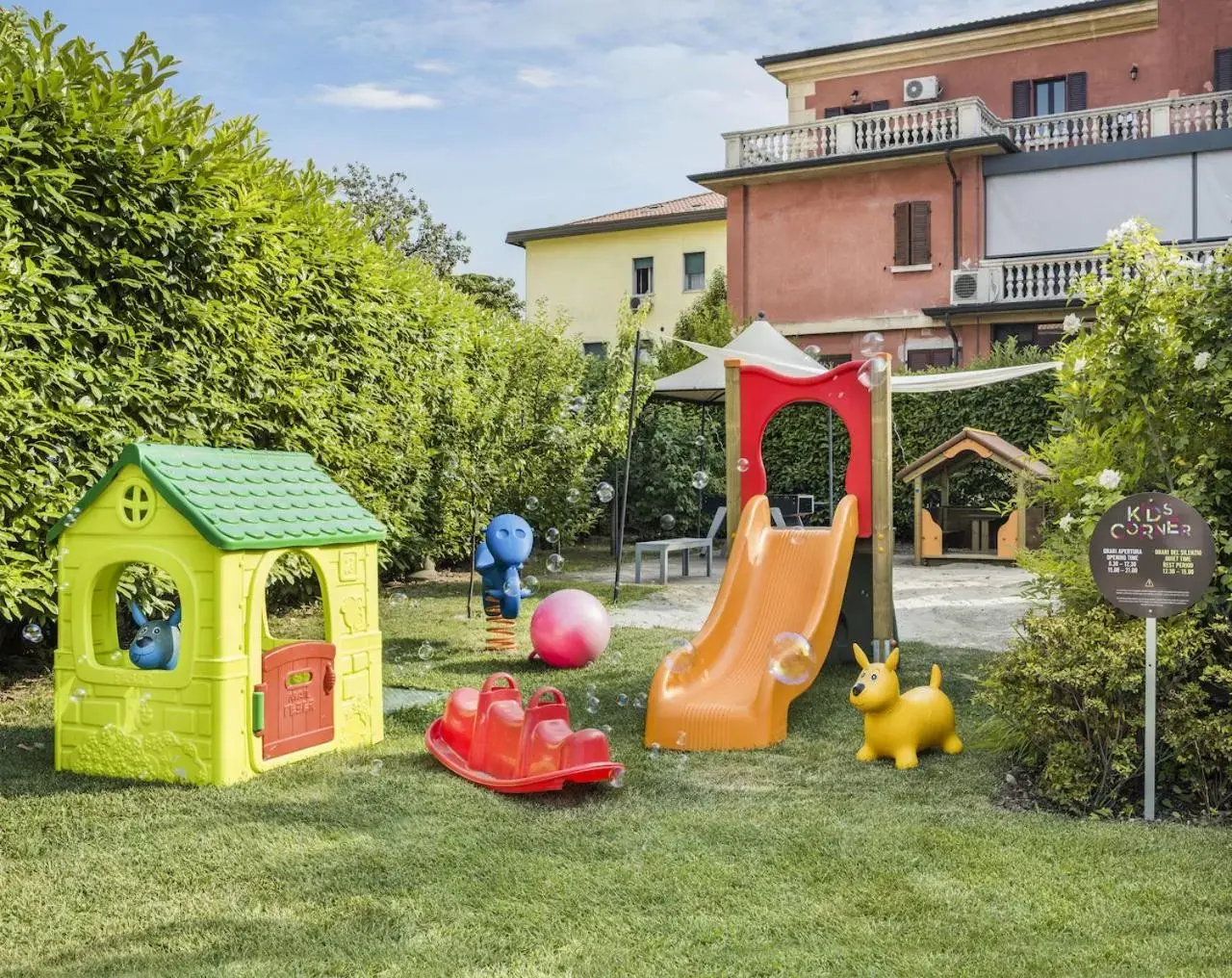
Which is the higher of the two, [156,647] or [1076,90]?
[1076,90]

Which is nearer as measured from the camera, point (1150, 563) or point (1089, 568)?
point (1150, 563)

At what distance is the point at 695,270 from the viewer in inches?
1209

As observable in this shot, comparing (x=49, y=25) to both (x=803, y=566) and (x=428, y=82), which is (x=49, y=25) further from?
(x=803, y=566)

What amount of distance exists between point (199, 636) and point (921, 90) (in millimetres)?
22654

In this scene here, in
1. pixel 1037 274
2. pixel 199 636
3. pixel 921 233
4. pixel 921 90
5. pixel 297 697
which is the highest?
pixel 921 90

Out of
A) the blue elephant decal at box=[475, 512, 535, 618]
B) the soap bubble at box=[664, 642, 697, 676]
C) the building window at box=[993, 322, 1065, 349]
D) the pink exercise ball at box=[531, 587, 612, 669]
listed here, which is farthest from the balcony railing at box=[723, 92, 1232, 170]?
the soap bubble at box=[664, 642, 697, 676]

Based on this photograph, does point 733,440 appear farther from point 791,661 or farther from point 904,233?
point 904,233

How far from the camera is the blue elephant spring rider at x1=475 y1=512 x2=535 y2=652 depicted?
8094 mm

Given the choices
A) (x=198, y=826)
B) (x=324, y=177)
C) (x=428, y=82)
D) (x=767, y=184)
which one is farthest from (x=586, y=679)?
(x=767, y=184)

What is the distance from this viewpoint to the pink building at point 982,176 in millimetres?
20906

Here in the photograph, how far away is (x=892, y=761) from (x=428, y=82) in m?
7.08

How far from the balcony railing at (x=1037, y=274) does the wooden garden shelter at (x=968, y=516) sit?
257 inches

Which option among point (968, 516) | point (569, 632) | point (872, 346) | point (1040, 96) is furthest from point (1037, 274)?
point (569, 632)

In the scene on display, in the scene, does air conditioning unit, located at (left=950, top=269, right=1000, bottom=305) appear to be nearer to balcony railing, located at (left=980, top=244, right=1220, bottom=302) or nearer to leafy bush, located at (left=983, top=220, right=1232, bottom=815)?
balcony railing, located at (left=980, top=244, right=1220, bottom=302)
